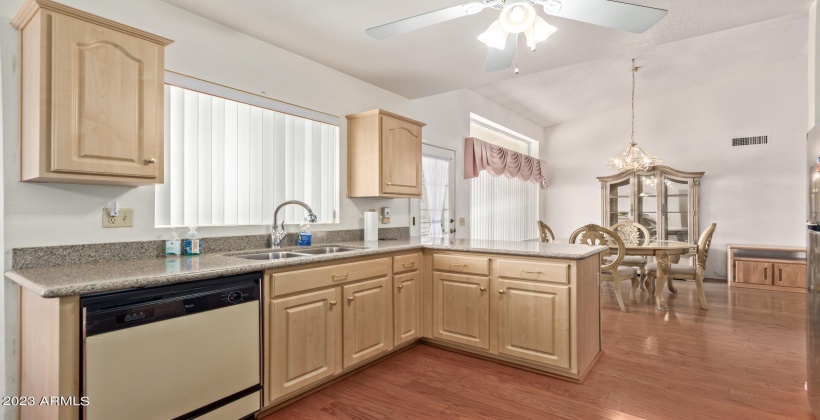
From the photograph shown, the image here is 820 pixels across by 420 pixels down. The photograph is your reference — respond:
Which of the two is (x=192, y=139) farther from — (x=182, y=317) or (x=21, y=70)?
(x=182, y=317)

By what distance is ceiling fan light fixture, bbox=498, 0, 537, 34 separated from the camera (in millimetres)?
1745

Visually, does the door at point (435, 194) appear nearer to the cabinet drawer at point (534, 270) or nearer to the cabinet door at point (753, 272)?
the cabinet drawer at point (534, 270)

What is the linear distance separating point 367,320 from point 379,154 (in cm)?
131

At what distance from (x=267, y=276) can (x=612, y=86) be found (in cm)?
567

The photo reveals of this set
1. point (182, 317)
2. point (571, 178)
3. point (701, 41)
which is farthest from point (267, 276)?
point (571, 178)

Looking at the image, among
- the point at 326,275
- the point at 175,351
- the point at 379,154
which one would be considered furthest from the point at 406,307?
the point at 175,351

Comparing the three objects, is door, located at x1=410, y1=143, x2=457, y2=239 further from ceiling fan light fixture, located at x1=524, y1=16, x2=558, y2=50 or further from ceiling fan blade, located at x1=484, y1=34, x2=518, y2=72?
ceiling fan light fixture, located at x1=524, y1=16, x2=558, y2=50

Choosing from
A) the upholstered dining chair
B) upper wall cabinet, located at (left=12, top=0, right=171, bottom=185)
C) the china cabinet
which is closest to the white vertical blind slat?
upper wall cabinet, located at (left=12, top=0, right=171, bottom=185)

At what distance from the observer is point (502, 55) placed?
7.26ft

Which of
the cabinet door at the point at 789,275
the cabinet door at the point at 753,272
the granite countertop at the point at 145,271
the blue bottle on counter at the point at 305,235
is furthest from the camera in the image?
the cabinet door at the point at 753,272

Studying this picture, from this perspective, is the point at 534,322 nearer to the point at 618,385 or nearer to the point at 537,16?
the point at 618,385

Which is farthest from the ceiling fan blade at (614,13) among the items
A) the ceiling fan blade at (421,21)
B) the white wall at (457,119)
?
the white wall at (457,119)

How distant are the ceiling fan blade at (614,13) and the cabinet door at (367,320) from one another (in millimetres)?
1837

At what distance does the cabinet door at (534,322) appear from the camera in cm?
249
